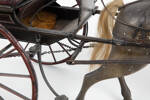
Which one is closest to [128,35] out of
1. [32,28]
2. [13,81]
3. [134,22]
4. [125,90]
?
[134,22]

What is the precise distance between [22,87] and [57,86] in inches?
11.5

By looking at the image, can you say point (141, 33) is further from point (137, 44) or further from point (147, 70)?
point (147, 70)

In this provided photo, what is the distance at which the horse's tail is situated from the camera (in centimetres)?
169

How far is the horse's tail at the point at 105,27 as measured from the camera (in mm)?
1690

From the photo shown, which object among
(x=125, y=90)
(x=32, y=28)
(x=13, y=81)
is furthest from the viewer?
(x=13, y=81)

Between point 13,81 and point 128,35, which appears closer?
point 128,35

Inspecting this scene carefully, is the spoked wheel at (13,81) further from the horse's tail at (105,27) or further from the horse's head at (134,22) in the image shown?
the horse's head at (134,22)

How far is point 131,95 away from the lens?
2.22 m

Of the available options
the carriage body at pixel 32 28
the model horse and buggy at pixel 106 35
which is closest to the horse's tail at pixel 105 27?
the model horse and buggy at pixel 106 35

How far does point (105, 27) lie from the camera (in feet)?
5.74

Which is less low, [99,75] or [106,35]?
[106,35]

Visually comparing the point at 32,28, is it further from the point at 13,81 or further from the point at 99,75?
the point at 13,81

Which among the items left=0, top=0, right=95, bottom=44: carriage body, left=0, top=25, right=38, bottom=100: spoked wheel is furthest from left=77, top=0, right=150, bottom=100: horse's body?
left=0, top=25, right=38, bottom=100: spoked wheel

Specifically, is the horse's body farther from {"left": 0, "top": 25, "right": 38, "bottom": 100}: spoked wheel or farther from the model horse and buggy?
{"left": 0, "top": 25, "right": 38, "bottom": 100}: spoked wheel
